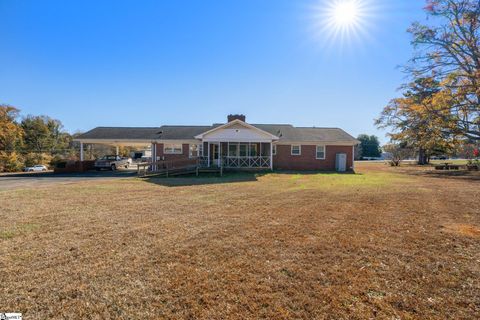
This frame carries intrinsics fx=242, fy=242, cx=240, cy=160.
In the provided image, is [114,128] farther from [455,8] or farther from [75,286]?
[455,8]

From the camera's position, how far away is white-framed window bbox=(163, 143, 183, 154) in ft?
78.3

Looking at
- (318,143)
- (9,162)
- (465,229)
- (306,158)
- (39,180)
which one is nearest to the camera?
(465,229)

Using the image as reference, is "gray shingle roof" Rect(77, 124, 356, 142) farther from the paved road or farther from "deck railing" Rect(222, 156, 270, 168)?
the paved road

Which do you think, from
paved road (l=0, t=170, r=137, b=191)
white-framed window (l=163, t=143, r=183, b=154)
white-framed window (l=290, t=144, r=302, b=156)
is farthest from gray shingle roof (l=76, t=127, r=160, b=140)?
white-framed window (l=290, t=144, r=302, b=156)

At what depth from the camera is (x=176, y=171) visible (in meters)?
19.3

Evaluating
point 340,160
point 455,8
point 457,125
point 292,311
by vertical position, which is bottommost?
point 292,311

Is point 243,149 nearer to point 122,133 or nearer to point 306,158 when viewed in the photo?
point 306,158

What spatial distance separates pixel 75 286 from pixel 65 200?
7.06m

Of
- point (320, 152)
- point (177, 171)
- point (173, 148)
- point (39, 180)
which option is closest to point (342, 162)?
point (320, 152)

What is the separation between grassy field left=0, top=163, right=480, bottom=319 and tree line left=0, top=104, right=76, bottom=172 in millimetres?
26555

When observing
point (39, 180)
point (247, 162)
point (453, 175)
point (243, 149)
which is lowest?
point (39, 180)

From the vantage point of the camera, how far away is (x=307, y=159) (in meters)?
24.1

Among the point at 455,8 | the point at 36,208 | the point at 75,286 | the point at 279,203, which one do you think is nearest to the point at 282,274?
the point at 75,286

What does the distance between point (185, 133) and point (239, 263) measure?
22695 millimetres
